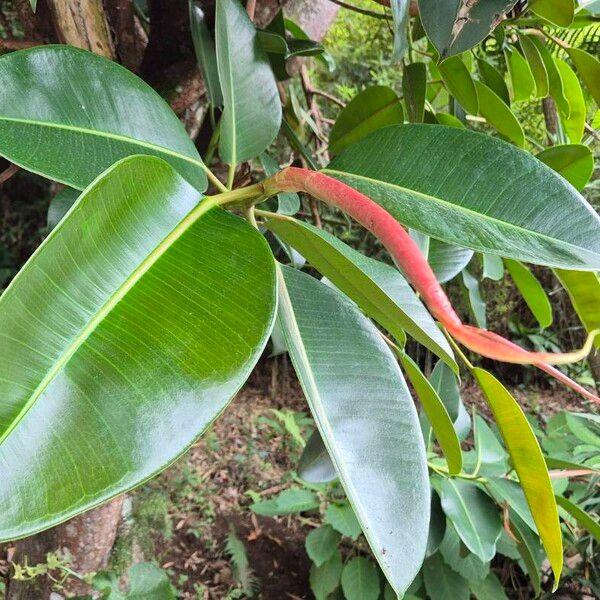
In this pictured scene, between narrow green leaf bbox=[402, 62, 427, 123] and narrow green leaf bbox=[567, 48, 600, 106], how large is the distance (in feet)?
0.80

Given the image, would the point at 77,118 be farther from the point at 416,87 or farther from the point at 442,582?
the point at 442,582

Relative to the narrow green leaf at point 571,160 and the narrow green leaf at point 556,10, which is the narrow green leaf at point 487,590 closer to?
the narrow green leaf at point 571,160

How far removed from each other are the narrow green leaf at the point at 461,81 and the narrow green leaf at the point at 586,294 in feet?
0.93

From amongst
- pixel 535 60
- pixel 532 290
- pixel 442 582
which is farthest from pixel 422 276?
pixel 442 582

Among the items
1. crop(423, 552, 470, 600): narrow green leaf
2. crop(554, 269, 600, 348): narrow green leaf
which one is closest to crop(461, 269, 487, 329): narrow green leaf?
crop(554, 269, 600, 348): narrow green leaf

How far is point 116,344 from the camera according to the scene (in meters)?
0.28

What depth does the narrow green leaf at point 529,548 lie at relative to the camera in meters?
0.90

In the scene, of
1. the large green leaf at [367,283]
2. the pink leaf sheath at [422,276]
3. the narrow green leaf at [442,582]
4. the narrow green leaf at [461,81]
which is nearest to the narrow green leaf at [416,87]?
the narrow green leaf at [461,81]

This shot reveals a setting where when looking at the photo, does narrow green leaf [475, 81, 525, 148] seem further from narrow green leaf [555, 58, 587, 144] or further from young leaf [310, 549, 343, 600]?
young leaf [310, 549, 343, 600]

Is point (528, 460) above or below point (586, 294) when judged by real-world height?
below

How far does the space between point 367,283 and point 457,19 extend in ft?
0.77

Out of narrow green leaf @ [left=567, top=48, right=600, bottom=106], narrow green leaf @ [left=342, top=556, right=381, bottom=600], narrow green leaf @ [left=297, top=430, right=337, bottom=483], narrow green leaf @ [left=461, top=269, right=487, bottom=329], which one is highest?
narrow green leaf @ [left=567, top=48, right=600, bottom=106]

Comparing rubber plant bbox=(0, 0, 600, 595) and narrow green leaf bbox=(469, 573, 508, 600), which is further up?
rubber plant bbox=(0, 0, 600, 595)

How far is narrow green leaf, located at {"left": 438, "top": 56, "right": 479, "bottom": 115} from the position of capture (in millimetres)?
675
